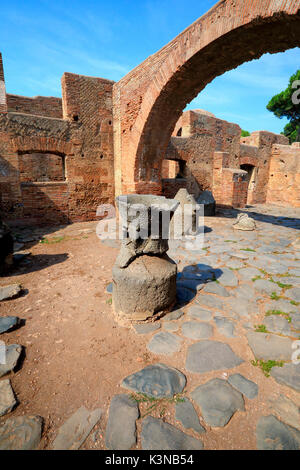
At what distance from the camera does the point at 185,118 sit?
1023 centimetres

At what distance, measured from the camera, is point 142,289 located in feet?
8.52

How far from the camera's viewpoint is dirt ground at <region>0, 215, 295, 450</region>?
5.30ft

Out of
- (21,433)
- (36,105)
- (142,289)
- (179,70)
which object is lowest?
(21,433)

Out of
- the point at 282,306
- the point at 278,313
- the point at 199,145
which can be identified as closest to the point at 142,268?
the point at 278,313

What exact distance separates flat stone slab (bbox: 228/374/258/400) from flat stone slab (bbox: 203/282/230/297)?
1362mm

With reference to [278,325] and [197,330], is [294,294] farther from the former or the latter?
[197,330]

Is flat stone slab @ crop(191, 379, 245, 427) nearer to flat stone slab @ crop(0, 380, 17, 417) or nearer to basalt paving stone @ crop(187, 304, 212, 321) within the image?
basalt paving stone @ crop(187, 304, 212, 321)

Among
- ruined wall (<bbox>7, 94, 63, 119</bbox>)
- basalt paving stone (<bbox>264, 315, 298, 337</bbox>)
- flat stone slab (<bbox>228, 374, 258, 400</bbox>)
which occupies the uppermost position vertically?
ruined wall (<bbox>7, 94, 63, 119</bbox>)

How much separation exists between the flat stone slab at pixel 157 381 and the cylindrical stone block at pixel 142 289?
69cm

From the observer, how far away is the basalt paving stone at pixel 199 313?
9.08ft

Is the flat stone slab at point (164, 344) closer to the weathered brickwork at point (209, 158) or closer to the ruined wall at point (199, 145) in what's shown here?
the weathered brickwork at point (209, 158)

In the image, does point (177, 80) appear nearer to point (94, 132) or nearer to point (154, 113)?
point (154, 113)

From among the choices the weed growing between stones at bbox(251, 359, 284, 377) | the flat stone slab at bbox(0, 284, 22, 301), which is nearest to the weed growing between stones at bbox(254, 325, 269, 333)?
the weed growing between stones at bbox(251, 359, 284, 377)

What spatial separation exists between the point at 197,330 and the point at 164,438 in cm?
116
